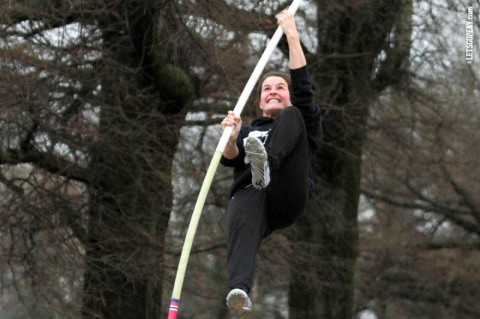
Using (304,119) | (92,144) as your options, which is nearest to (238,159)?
(304,119)

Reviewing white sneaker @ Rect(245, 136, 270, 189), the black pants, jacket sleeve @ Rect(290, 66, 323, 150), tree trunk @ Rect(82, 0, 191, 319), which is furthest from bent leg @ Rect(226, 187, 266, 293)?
tree trunk @ Rect(82, 0, 191, 319)

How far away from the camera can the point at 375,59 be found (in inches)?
587

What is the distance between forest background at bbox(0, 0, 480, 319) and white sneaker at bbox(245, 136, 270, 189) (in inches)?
224

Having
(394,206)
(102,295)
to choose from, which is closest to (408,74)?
(394,206)

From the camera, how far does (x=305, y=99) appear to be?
5734 mm

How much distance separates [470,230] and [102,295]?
324 inches

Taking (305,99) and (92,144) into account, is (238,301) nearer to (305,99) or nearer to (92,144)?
(305,99)

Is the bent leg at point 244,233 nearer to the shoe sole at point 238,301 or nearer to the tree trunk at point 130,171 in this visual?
the shoe sole at point 238,301

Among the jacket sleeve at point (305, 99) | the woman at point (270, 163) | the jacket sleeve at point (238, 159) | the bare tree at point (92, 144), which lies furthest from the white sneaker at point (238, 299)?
the bare tree at point (92, 144)

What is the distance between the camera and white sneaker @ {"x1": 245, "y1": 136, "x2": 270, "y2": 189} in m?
5.37

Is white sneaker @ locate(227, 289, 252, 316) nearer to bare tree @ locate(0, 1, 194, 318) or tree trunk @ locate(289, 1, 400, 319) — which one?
bare tree @ locate(0, 1, 194, 318)

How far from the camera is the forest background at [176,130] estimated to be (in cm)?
1122

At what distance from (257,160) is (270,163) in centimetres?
19

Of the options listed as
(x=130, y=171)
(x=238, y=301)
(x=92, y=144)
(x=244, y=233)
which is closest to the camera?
(x=238, y=301)
